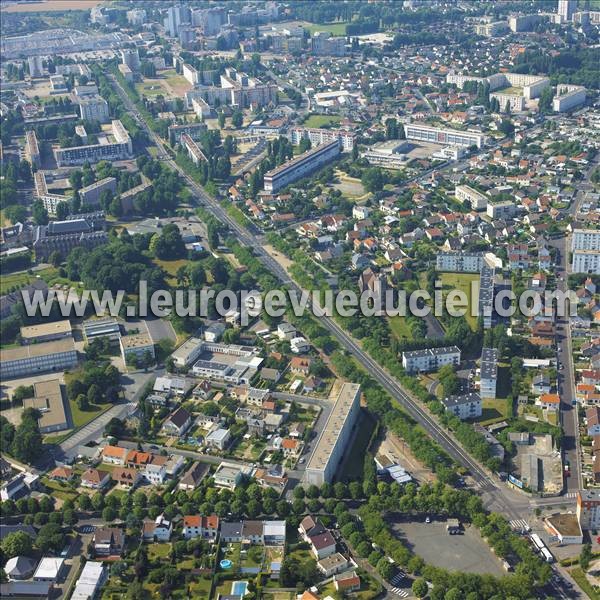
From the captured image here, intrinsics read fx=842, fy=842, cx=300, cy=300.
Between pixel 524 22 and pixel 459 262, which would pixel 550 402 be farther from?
pixel 524 22

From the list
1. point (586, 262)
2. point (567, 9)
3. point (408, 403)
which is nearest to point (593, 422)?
point (408, 403)

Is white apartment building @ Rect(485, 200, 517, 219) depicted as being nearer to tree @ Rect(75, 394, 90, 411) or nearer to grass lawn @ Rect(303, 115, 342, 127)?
grass lawn @ Rect(303, 115, 342, 127)

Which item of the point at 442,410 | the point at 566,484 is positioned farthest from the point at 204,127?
the point at 566,484

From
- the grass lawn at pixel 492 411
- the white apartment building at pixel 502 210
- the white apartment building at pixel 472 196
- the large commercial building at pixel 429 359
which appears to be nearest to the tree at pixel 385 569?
the grass lawn at pixel 492 411

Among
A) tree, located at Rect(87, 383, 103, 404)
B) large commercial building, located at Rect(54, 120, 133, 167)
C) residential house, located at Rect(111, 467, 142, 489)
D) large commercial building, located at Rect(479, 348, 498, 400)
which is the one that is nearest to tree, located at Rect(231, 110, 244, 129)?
large commercial building, located at Rect(54, 120, 133, 167)

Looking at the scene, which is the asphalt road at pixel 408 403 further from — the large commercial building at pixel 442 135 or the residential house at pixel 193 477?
the large commercial building at pixel 442 135

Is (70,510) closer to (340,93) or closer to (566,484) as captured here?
(566,484)
